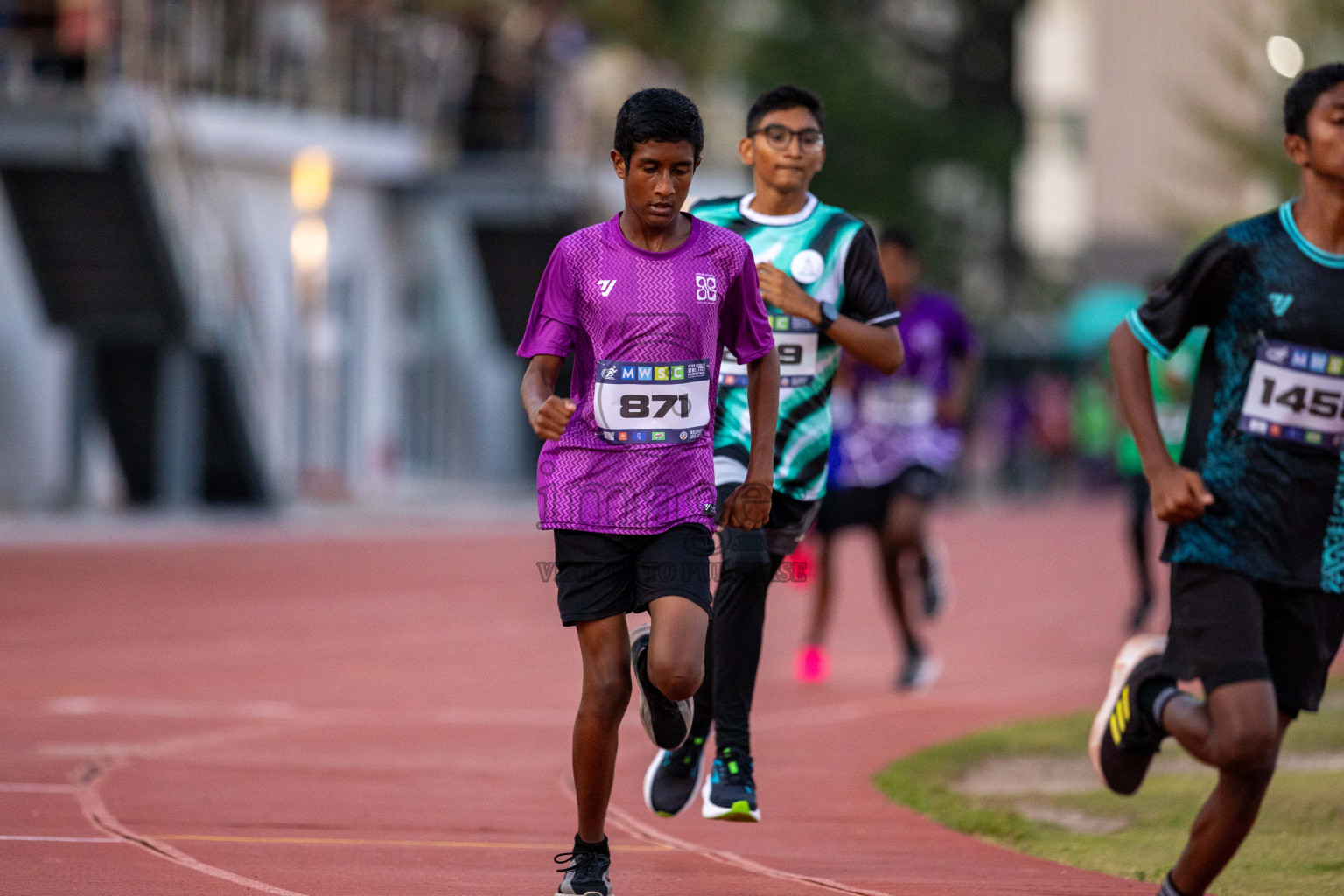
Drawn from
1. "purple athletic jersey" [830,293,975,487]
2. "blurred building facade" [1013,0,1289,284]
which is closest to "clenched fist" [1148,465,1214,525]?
"purple athletic jersey" [830,293,975,487]

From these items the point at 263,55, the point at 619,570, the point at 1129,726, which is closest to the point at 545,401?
the point at 619,570

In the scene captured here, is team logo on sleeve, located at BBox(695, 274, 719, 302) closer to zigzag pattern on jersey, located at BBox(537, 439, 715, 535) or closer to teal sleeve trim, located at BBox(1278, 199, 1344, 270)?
zigzag pattern on jersey, located at BBox(537, 439, 715, 535)

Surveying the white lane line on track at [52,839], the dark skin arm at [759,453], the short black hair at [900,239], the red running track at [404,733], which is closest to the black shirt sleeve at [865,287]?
the dark skin arm at [759,453]

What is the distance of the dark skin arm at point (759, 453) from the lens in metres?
5.84

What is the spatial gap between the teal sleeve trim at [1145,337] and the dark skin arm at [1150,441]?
0.04 ft

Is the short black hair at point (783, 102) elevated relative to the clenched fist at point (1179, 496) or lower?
elevated

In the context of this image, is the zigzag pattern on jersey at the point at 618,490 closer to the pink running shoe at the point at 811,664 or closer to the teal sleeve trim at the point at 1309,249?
the teal sleeve trim at the point at 1309,249

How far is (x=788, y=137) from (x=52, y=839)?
10.5 feet

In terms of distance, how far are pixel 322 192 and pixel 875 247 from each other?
72.0 feet

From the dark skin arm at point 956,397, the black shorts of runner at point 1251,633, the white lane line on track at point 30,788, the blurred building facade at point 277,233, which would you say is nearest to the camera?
the black shorts of runner at point 1251,633

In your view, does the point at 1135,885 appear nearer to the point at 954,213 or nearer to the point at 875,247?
the point at 875,247

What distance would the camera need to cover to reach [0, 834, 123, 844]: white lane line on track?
21.4 ft

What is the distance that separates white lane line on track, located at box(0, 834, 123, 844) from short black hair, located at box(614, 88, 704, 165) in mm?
2762

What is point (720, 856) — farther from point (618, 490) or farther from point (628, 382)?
point (628, 382)
